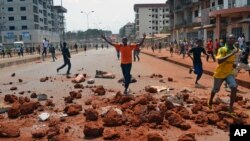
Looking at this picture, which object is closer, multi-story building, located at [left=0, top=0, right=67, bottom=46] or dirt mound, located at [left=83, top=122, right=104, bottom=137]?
dirt mound, located at [left=83, top=122, right=104, bottom=137]

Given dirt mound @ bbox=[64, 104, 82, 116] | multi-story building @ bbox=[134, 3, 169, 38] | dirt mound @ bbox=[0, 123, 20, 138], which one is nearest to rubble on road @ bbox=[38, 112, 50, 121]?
dirt mound @ bbox=[64, 104, 82, 116]

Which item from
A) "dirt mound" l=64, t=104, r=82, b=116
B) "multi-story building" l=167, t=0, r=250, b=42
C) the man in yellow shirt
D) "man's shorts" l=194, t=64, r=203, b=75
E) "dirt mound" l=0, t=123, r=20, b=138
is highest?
"multi-story building" l=167, t=0, r=250, b=42

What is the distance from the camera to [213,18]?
143 ft

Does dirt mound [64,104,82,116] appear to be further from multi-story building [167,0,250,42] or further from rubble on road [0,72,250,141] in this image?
multi-story building [167,0,250,42]

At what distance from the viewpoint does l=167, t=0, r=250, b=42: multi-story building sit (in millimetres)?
34438

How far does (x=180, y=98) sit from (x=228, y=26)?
30.7m

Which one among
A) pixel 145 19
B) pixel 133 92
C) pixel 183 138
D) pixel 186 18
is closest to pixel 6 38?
pixel 186 18

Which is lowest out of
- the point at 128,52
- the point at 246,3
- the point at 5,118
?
the point at 5,118

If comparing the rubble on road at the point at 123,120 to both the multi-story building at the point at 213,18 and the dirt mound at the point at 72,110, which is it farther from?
the multi-story building at the point at 213,18

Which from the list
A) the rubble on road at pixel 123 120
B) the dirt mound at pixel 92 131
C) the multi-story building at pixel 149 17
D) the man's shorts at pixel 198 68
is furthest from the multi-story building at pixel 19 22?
the dirt mound at pixel 92 131

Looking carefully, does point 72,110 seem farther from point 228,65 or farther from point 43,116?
point 228,65

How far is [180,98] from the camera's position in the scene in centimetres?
918

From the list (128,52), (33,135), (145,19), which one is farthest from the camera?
(145,19)

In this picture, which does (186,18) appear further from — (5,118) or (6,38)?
(5,118)
